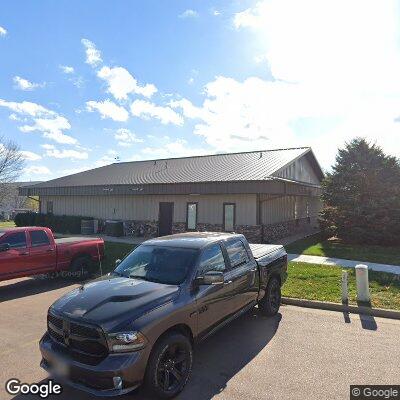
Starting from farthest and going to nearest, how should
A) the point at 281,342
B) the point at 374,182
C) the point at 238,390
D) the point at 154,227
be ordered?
1. the point at 154,227
2. the point at 374,182
3. the point at 281,342
4. the point at 238,390

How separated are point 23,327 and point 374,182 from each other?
57.2ft

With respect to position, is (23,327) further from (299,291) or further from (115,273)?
(299,291)

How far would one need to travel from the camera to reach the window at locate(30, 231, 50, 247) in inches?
401

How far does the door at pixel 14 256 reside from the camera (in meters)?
9.33

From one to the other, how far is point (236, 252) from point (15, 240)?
21.6 feet

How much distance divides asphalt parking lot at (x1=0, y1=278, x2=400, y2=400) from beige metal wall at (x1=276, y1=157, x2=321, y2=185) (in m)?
12.4

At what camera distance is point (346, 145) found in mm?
20266

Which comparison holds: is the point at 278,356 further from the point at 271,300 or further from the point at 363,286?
the point at 363,286

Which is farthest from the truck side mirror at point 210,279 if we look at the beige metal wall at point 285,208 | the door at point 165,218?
the door at point 165,218

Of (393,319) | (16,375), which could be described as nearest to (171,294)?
(16,375)

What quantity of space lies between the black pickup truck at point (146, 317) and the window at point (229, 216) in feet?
41.0

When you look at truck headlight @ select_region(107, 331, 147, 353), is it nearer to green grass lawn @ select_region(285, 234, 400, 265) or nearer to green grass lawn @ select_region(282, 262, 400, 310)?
green grass lawn @ select_region(282, 262, 400, 310)

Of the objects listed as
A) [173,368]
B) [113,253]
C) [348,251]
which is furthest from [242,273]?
[348,251]

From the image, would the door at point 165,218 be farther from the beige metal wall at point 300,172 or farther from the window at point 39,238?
the window at point 39,238
